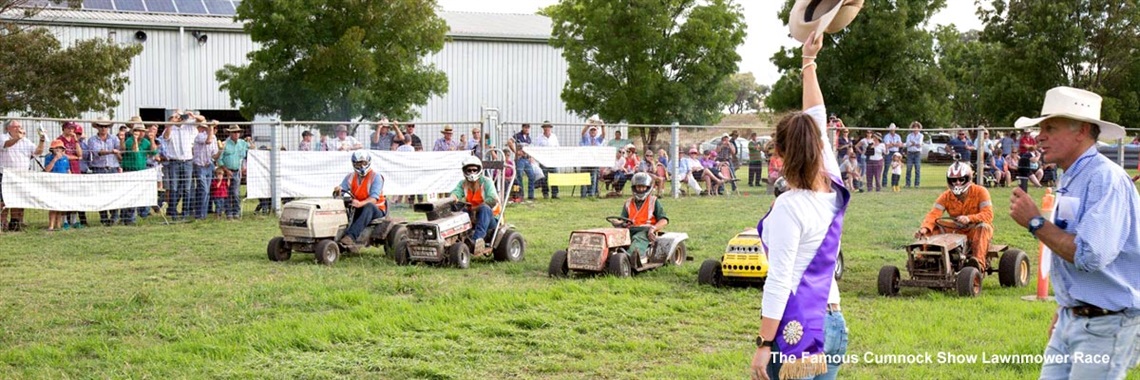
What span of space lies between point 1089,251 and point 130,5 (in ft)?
115

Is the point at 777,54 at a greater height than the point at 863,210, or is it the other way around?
the point at 777,54

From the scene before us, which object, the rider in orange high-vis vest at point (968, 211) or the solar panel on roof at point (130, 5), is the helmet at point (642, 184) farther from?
the solar panel on roof at point (130, 5)

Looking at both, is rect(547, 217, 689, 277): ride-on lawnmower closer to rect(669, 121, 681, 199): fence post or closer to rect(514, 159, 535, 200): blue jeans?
rect(514, 159, 535, 200): blue jeans

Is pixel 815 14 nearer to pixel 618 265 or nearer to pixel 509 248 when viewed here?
pixel 618 265

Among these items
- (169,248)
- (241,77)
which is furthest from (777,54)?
(169,248)

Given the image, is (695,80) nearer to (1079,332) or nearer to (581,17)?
(581,17)

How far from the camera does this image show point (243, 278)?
11266 mm

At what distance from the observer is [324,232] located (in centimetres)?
1311

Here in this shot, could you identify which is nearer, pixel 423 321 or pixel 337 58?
pixel 423 321

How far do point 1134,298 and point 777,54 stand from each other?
35.2 meters

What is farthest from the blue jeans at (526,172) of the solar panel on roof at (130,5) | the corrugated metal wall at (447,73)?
the solar panel on roof at (130,5)

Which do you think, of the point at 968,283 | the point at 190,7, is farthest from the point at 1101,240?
the point at 190,7

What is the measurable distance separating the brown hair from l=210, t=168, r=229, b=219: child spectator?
16.1m

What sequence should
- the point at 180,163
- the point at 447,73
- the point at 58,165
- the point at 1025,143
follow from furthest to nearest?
the point at 447,73
the point at 1025,143
the point at 180,163
the point at 58,165
